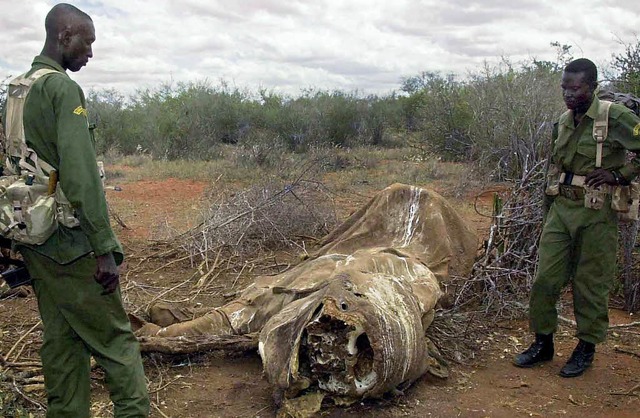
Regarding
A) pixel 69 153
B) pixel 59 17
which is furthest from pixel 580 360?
pixel 59 17

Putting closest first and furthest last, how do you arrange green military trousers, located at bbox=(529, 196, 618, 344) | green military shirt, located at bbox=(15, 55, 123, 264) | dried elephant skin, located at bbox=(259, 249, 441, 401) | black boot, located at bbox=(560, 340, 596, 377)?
green military shirt, located at bbox=(15, 55, 123, 264)
dried elephant skin, located at bbox=(259, 249, 441, 401)
green military trousers, located at bbox=(529, 196, 618, 344)
black boot, located at bbox=(560, 340, 596, 377)

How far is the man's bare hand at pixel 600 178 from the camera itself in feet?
13.1

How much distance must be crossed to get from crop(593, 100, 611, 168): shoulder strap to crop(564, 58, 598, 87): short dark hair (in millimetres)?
188

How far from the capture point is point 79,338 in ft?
9.52

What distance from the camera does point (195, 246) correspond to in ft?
22.7

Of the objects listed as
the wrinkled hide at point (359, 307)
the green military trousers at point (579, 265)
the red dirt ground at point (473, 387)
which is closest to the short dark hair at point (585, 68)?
the green military trousers at point (579, 265)

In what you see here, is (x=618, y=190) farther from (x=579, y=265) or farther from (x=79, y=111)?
(x=79, y=111)

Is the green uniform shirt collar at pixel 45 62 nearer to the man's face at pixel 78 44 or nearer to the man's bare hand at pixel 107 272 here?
the man's face at pixel 78 44

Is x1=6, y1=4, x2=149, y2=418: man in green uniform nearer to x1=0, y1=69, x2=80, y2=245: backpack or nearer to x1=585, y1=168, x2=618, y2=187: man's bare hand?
x1=0, y1=69, x2=80, y2=245: backpack

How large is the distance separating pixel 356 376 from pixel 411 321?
1.41 ft

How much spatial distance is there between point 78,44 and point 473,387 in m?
2.96

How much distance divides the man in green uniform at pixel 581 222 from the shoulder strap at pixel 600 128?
0.02m

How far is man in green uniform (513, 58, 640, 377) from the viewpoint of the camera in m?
4.02

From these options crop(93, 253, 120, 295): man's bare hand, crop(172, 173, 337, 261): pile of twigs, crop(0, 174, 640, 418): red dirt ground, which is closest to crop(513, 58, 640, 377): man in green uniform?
crop(0, 174, 640, 418): red dirt ground
